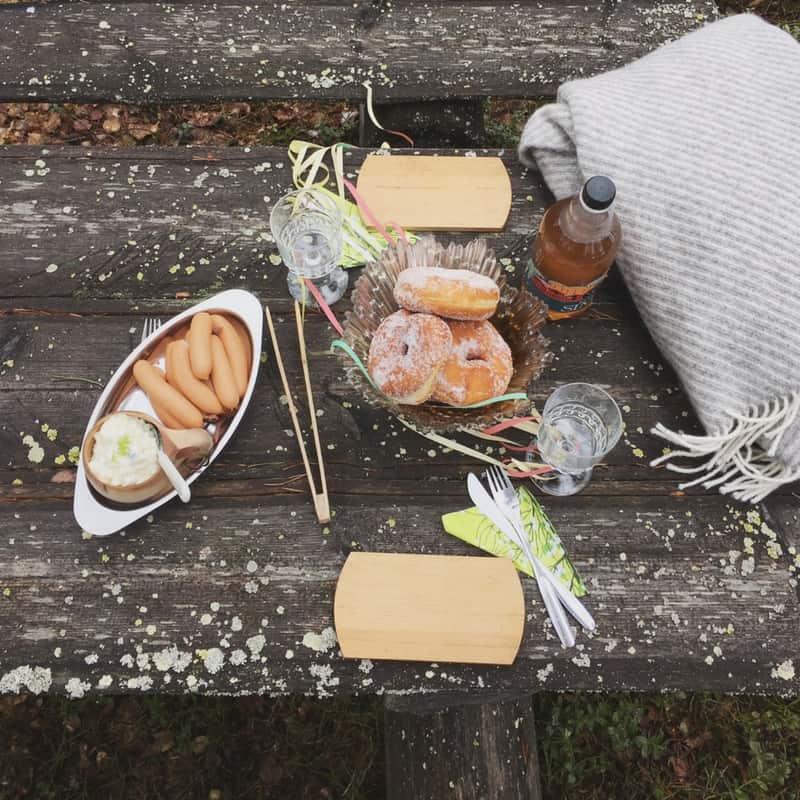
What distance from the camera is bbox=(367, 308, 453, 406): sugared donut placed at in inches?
34.9

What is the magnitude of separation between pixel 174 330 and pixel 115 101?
0.66 m

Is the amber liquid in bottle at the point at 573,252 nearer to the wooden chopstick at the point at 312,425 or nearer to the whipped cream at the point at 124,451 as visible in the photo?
the wooden chopstick at the point at 312,425

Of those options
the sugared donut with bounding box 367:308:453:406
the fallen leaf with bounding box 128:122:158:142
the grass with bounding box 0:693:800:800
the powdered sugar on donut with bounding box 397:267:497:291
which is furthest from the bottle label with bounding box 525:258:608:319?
the fallen leaf with bounding box 128:122:158:142

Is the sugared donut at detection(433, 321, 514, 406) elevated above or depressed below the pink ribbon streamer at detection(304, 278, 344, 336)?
above

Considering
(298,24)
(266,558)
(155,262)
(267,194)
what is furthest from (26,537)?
(298,24)

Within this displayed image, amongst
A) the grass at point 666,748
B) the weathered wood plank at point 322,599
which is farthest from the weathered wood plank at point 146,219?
the grass at point 666,748

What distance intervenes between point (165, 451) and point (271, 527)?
216 millimetres

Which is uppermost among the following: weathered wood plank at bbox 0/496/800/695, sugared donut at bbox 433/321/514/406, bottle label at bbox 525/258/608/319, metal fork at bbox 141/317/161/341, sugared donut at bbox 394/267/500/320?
sugared donut at bbox 394/267/500/320

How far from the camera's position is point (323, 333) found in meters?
1.13

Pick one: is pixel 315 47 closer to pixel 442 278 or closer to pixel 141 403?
pixel 442 278

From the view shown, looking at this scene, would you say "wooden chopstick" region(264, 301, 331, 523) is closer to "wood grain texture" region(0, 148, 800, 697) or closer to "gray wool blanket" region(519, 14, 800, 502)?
"wood grain texture" region(0, 148, 800, 697)

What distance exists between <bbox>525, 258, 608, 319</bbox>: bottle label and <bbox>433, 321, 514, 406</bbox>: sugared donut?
16 centimetres

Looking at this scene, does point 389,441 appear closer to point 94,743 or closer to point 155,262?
point 155,262

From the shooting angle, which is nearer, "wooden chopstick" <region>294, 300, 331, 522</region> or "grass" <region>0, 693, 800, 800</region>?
"wooden chopstick" <region>294, 300, 331, 522</region>
